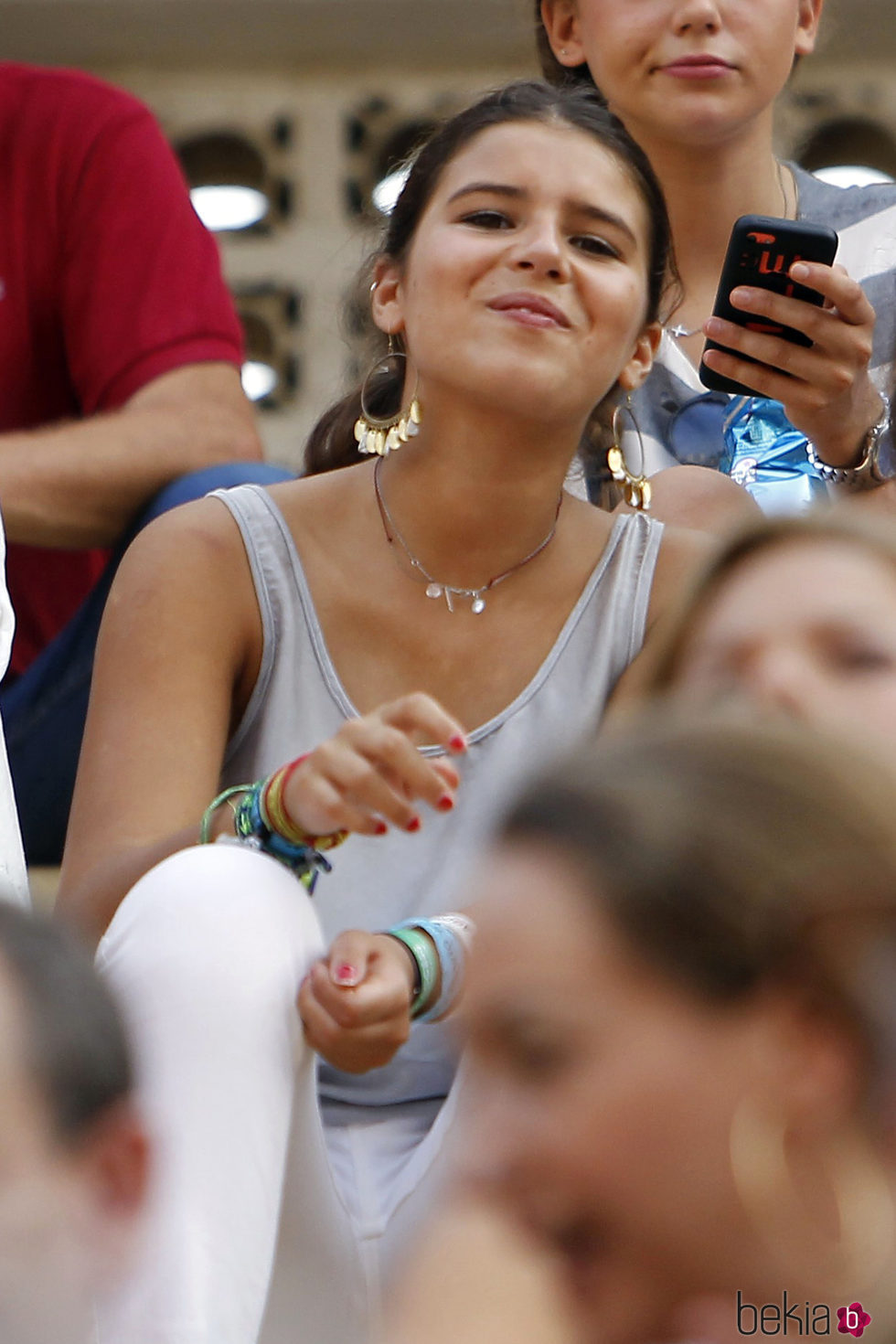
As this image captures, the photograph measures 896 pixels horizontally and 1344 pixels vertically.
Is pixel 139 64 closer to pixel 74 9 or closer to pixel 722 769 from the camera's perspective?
pixel 74 9

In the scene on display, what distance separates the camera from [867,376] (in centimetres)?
159

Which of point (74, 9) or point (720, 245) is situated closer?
point (720, 245)

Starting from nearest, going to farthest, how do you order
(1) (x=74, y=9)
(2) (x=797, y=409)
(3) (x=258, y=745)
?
(3) (x=258, y=745) < (2) (x=797, y=409) < (1) (x=74, y=9)

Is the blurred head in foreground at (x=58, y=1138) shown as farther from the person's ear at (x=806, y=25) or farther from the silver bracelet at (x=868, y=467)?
the person's ear at (x=806, y=25)

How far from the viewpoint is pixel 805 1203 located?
2.11 feet

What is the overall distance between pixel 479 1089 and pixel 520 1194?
0.05 metres

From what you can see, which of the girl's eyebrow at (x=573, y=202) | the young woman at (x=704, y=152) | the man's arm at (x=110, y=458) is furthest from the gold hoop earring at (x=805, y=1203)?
the man's arm at (x=110, y=458)

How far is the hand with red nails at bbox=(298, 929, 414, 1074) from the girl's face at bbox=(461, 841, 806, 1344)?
379 millimetres

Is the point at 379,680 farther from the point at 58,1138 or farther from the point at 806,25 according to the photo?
the point at 806,25

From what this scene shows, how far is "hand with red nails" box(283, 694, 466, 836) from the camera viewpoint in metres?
1.00

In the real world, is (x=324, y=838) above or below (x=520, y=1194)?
below

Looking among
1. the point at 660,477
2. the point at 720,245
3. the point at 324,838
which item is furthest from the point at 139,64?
the point at 324,838

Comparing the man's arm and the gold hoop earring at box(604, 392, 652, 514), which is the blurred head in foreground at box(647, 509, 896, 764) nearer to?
the gold hoop earring at box(604, 392, 652, 514)

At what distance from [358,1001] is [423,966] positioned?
77 millimetres
